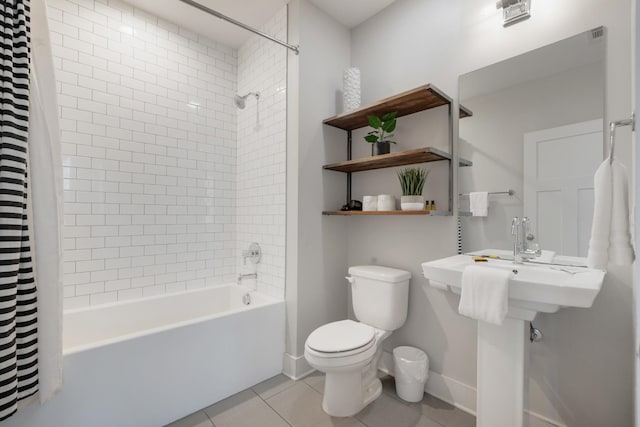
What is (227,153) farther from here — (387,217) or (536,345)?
(536,345)

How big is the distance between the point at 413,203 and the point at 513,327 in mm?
873

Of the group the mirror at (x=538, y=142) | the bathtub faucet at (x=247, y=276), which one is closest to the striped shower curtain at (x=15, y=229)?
the bathtub faucet at (x=247, y=276)

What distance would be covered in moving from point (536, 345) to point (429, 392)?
77 cm

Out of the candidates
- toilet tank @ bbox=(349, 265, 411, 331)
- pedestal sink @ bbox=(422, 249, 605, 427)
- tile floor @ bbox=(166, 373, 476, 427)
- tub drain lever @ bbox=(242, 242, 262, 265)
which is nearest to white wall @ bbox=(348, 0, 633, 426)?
toilet tank @ bbox=(349, 265, 411, 331)

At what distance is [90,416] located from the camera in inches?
59.2

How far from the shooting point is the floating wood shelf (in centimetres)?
182

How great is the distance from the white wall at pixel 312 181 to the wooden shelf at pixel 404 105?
220 millimetres

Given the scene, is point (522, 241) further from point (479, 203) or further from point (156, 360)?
point (156, 360)

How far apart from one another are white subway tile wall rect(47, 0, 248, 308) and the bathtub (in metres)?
0.17

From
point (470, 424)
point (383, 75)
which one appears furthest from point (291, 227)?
point (470, 424)

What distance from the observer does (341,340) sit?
5.83ft

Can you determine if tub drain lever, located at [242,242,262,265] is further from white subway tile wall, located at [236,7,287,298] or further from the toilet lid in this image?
the toilet lid

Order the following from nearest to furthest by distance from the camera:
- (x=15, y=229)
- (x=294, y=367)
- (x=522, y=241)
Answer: (x=15, y=229)
(x=522, y=241)
(x=294, y=367)

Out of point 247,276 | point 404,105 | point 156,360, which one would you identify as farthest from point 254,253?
point 404,105
